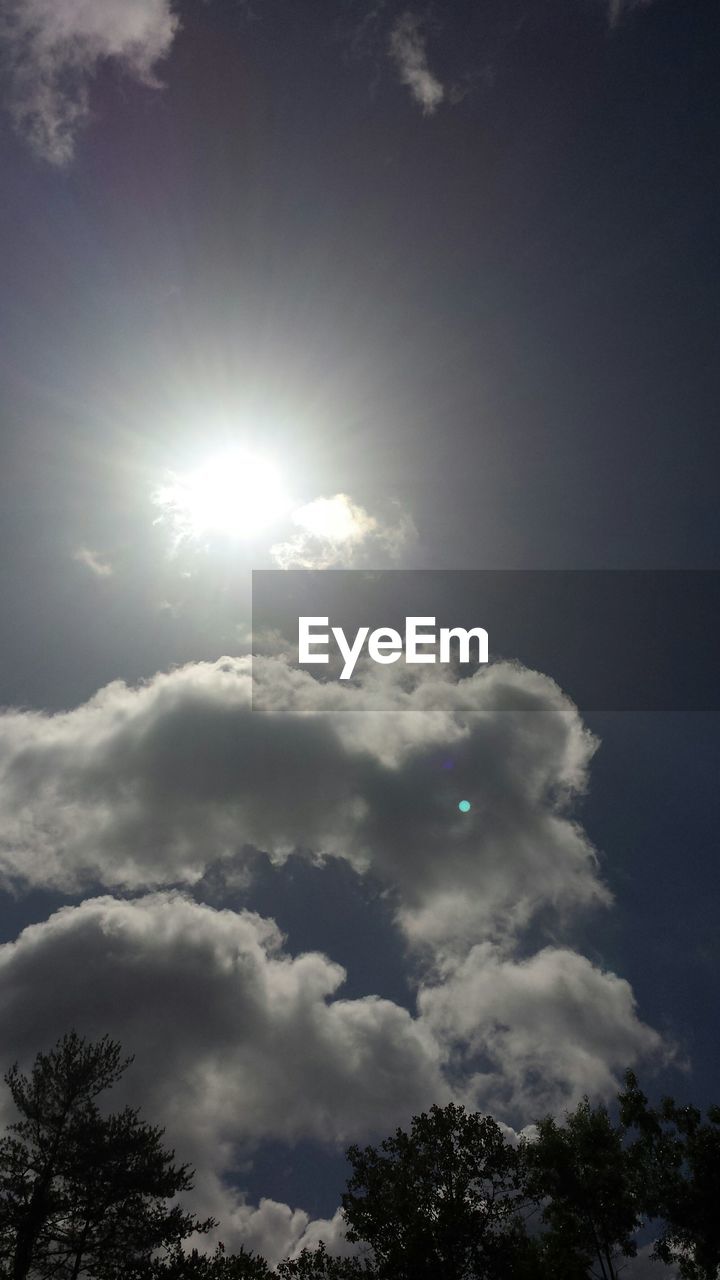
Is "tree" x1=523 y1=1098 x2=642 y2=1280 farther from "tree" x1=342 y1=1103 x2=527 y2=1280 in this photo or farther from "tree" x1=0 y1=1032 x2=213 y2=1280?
"tree" x1=0 y1=1032 x2=213 y2=1280

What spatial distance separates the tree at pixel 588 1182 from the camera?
92.7 ft

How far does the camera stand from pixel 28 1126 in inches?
960

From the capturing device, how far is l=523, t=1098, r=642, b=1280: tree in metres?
28.2

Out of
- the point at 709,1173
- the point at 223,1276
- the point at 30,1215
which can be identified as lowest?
the point at 223,1276

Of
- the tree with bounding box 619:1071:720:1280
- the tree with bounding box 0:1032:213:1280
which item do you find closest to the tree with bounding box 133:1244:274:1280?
the tree with bounding box 0:1032:213:1280

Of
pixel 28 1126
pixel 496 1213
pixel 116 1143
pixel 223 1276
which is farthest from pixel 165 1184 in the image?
pixel 496 1213

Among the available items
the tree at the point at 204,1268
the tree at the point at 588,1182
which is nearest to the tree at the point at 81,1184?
the tree at the point at 204,1268

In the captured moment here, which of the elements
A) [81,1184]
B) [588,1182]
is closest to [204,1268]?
[81,1184]

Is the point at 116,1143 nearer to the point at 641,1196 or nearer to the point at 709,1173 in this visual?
the point at 641,1196

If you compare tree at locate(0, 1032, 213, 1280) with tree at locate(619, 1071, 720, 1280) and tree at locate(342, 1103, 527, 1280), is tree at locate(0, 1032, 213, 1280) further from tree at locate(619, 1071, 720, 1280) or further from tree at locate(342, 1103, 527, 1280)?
tree at locate(619, 1071, 720, 1280)

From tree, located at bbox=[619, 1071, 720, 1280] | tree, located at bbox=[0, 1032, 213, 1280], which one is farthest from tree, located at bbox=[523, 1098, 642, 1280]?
tree, located at bbox=[0, 1032, 213, 1280]

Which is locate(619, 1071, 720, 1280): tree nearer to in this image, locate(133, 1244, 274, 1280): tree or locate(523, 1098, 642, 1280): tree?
locate(523, 1098, 642, 1280): tree

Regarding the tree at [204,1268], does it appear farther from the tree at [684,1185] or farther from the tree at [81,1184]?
the tree at [684,1185]

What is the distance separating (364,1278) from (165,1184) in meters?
8.37
